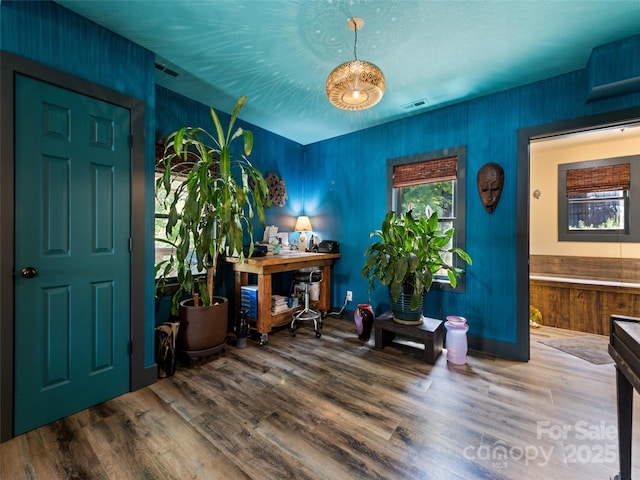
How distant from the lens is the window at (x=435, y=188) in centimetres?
296

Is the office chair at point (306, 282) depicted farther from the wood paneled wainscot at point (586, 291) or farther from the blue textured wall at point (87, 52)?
the wood paneled wainscot at point (586, 291)

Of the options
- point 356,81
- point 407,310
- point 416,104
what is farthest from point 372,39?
point 407,310

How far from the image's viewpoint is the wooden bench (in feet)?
8.21

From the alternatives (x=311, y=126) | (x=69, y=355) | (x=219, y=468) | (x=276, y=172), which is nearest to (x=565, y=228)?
(x=311, y=126)

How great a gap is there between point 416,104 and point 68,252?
11.2ft

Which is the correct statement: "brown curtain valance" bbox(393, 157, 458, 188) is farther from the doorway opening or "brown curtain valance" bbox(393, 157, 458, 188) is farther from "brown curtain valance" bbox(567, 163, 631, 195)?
"brown curtain valance" bbox(567, 163, 631, 195)

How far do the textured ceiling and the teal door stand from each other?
748mm

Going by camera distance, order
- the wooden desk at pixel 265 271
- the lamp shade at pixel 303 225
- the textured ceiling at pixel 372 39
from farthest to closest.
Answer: the lamp shade at pixel 303 225
the wooden desk at pixel 265 271
the textured ceiling at pixel 372 39

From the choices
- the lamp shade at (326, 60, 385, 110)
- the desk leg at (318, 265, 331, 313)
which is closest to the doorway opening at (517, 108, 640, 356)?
the lamp shade at (326, 60, 385, 110)

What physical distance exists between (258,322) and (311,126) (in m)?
2.62

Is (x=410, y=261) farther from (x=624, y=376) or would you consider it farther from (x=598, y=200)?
(x=598, y=200)

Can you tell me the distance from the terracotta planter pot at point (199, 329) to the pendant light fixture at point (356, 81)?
2.11 meters

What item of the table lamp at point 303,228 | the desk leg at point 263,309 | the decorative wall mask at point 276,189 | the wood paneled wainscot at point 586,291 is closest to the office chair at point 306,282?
the desk leg at point 263,309

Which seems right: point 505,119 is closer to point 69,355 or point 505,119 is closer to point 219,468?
point 219,468
